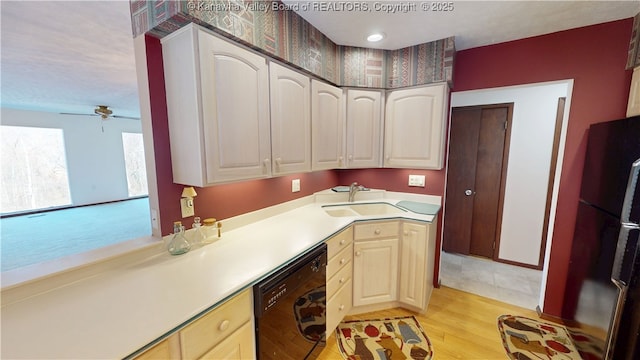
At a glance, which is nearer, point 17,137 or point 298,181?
point 298,181

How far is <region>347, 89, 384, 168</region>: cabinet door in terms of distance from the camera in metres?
2.32

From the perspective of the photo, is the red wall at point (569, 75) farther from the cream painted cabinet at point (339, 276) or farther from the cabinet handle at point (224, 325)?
the cabinet handle at point (224, 325)

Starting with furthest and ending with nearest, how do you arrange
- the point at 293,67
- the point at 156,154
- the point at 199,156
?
the point at 293,67, the point at 156,154, the point at 199,156

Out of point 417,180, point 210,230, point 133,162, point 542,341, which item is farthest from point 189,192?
point 133,162

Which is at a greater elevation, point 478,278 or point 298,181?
point 298,181

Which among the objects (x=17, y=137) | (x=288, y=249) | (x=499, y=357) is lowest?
(x=499, y=357)

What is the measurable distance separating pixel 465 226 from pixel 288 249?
2.96 m

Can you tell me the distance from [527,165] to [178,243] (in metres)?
3.73

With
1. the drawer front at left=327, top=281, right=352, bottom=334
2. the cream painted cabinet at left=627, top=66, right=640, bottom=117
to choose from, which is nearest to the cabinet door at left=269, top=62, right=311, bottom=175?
the drawer front at left=327, top=281, right=352, bottom=334

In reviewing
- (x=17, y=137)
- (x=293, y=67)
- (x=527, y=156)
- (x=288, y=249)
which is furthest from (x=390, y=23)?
(x=17, y=137)

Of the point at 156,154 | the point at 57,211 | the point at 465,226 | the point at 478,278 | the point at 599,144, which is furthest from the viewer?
the point at 57,211

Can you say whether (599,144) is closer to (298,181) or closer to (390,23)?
(390,23)

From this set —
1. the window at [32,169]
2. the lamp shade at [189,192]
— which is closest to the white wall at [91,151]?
the window at [32,169]

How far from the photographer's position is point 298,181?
2352 millimetres
